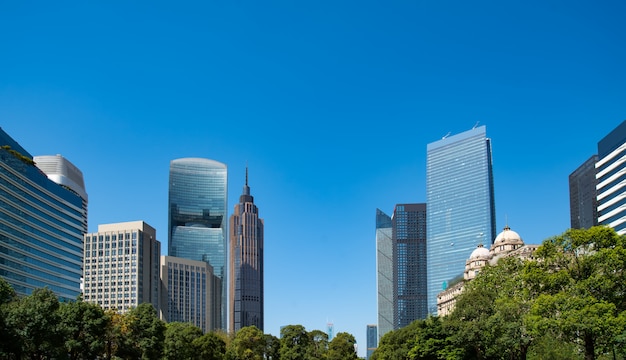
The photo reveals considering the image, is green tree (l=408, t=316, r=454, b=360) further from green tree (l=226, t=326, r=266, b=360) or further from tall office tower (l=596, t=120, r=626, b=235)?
tall office tower (l=596, t=120, r=626, b=235)

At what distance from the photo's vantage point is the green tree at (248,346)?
449 ft

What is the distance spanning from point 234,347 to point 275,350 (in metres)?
8.70

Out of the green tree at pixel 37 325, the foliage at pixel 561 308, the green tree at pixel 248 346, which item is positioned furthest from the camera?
the green tree at pixel 248 346

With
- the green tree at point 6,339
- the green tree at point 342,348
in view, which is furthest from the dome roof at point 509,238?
the green tree at point 6,339

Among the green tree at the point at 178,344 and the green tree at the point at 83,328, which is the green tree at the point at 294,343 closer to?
the green tree at the point at 178,344

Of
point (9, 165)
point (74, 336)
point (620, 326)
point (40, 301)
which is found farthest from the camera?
point (9, 165)

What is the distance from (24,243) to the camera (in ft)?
459

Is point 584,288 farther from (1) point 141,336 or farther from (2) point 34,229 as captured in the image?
(2) point 34,229

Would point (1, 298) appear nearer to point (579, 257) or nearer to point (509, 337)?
point (509, 337)

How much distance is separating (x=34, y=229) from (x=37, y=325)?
82.1m

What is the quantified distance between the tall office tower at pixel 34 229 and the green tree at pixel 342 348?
5537 cm

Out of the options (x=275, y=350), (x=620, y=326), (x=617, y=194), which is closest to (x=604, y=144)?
(x=617, y=194)

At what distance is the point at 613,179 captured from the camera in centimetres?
14275

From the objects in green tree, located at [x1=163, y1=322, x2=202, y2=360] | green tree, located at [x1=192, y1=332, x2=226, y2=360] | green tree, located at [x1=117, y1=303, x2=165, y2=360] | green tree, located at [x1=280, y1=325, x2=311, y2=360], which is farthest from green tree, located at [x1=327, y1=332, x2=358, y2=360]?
green tree, located at [x1=117, y1=303, x2=165, y2=360]
